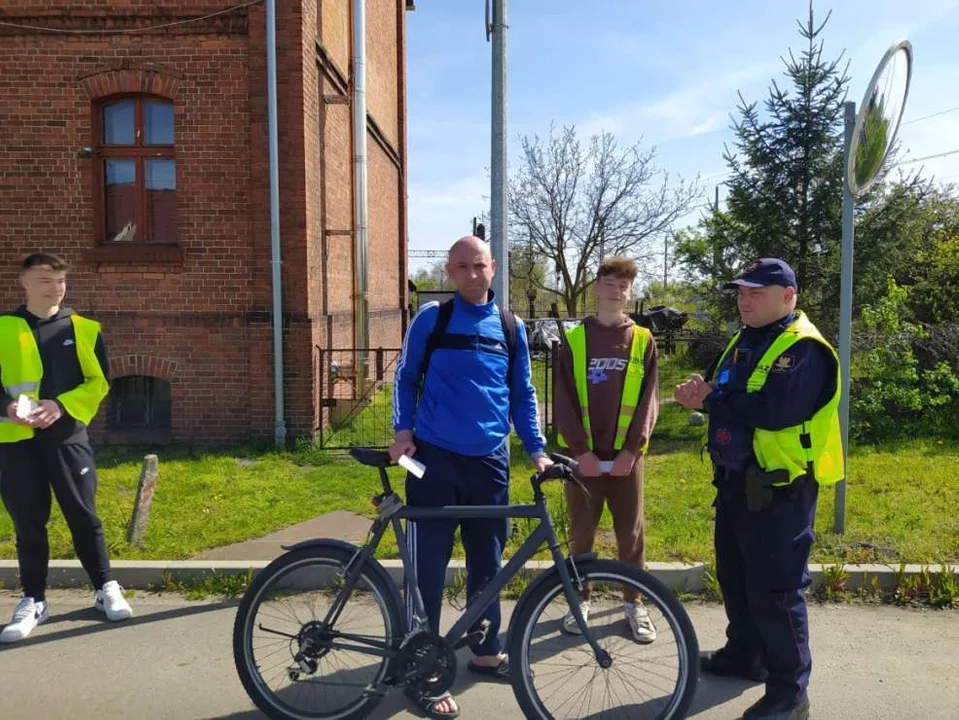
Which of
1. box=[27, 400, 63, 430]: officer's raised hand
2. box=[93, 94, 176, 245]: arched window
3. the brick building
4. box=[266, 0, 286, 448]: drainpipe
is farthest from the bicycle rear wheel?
box=[93, 94, 176, 245]: arched window

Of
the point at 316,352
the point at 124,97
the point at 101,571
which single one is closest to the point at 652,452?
the point at 316,352

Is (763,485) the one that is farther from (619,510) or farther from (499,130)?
(499,130)

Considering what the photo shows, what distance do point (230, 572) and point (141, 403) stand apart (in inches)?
203

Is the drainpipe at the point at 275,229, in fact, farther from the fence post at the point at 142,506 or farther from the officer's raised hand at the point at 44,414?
the officer's raised hand at the point at 44,414

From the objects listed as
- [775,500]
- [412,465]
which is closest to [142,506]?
[412,465]

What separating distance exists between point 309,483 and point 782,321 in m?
5.19

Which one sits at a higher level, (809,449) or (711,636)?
(809,449)

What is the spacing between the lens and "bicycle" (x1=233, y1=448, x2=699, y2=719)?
3.03m

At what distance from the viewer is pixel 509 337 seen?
3469 millimetres

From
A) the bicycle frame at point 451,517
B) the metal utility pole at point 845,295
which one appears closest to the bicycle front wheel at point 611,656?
the bicycle frame at point 451,517

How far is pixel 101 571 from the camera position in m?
4.30

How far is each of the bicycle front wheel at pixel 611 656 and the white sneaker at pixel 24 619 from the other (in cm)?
276

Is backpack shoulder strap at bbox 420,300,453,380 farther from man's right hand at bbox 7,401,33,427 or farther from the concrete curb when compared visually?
man's right hand at bbox 7,401,33,427

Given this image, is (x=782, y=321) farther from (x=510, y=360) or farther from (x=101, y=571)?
(x=101, y=571)
